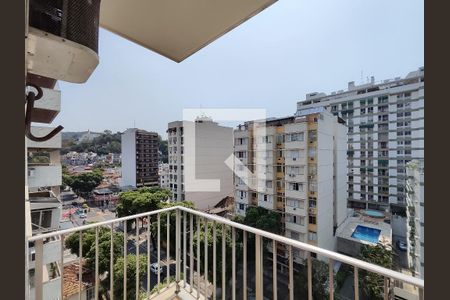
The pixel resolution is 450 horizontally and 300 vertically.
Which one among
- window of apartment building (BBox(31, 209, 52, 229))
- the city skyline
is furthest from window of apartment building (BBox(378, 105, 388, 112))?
window of apartment building (BBox(31, 209, 52, 229))

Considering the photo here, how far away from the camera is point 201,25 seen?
1465 mm

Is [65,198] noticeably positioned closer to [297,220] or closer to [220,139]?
[220,139]

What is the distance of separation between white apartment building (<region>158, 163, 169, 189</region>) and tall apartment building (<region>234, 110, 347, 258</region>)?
24.3 ft

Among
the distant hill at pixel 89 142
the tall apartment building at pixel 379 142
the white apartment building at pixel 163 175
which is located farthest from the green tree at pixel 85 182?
the tall apartment building at pixel 379 142

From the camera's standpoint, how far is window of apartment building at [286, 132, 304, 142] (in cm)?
1318

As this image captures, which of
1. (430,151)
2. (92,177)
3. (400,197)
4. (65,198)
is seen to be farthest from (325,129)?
(65,198)

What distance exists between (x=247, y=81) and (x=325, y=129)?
655cm

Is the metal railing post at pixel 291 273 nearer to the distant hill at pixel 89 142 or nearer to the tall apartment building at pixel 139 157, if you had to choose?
the distant hill at pixel 89 142

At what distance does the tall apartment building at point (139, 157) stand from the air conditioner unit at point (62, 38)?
23.7 metres

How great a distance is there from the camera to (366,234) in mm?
15711

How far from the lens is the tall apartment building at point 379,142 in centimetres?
1850

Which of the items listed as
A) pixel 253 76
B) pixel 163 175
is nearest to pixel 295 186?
pixel 253 76

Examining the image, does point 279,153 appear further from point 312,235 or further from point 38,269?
point 38,269

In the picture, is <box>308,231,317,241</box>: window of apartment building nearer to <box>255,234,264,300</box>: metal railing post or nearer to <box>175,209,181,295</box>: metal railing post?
<box>175,209,181,295</box>: metal railing post
